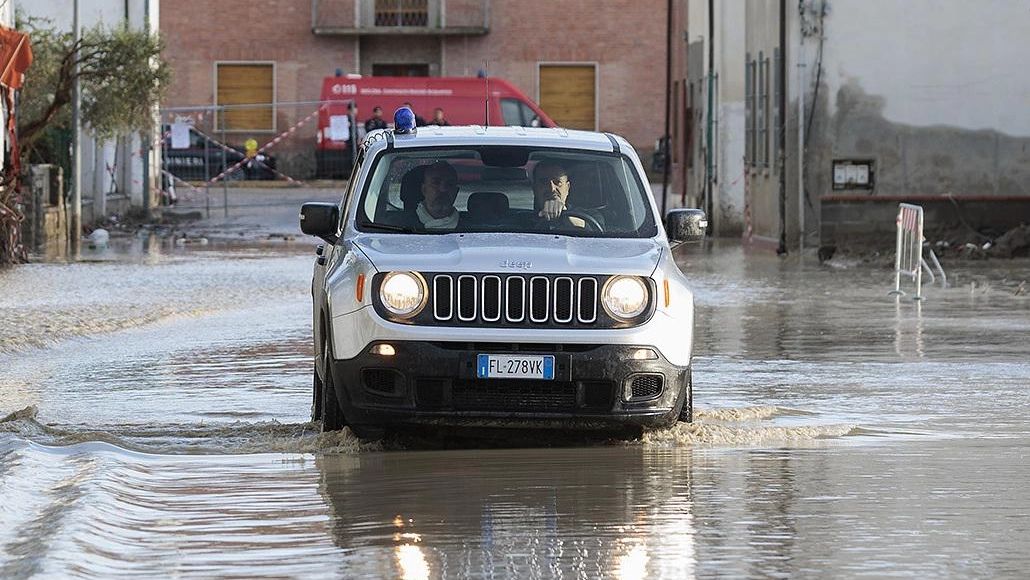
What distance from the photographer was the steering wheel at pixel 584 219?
1014 cm

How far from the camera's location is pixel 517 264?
30.0 ft

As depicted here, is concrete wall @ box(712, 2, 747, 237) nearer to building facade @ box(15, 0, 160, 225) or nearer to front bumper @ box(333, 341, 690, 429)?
building facade @ box(15, 0, 160, 225)

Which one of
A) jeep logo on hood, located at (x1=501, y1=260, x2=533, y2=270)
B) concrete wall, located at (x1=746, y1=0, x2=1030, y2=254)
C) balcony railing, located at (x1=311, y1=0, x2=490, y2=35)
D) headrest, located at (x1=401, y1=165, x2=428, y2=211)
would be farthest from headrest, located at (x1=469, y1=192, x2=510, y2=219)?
balcony railing, located at (x1=311, y1=0, x2=490, y2=35)

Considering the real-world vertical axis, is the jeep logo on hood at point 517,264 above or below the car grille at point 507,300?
above

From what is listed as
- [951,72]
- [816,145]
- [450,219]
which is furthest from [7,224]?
[450,219]

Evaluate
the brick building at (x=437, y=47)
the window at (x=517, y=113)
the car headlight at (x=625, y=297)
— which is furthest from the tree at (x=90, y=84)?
the brick building at (x=437, y=47)

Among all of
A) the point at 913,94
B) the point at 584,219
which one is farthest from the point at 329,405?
the point at 913,94

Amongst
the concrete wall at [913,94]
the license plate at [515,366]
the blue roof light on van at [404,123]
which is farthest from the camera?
the concrete wall at [913,94]

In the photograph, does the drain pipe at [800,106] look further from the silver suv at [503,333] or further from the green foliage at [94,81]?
the silver suv at [503,333]

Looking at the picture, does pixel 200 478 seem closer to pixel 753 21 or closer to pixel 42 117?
pixel 42 117

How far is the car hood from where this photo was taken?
915 centimetres

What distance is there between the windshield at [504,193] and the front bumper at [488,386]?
111 centimetres

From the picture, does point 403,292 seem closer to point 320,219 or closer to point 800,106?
point 320,219

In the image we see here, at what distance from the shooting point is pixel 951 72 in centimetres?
2800
